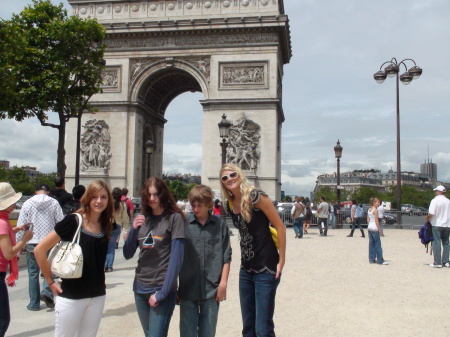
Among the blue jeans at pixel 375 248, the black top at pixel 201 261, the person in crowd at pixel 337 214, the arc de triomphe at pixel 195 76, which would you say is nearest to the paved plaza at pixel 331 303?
the blue jeans at pixel 375 248

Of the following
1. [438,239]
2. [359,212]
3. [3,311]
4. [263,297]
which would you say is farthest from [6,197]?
[359,212]

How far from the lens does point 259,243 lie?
4105 mm

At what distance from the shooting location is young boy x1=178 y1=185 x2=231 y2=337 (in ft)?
12.6

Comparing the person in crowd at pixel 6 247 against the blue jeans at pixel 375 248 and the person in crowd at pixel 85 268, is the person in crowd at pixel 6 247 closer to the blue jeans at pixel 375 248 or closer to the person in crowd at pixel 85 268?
the person in crowd at pixel 85 268

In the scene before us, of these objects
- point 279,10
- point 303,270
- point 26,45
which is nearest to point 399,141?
point 279,10

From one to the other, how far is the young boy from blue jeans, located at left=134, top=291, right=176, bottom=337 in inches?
7.3

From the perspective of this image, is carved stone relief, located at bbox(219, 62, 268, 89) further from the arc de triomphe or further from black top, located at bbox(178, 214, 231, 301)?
black top, located at bbox(178, 214, 231, 301)

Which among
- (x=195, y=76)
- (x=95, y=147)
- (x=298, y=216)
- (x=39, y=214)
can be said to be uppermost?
(x=195, y=76)

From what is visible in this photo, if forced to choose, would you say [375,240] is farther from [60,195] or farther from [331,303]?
[60,195]

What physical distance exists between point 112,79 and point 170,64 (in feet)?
11.9

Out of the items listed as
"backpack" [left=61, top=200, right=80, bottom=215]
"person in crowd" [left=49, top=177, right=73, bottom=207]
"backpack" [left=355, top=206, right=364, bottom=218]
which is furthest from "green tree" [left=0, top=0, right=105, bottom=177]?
"backpack" [left=61, top=200, right=80, bottom=215]

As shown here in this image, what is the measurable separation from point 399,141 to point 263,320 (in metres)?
21.3

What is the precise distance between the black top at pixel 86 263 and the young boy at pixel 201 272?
2.09 feet

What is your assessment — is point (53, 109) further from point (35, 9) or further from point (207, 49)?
point (207, 49)
